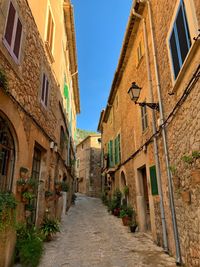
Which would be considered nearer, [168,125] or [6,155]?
[6,155]

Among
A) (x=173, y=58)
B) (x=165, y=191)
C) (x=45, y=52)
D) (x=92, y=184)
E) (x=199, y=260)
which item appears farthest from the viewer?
(x=92, y=184)

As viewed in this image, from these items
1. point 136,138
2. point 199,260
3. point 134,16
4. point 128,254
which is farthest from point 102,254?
point 134,16

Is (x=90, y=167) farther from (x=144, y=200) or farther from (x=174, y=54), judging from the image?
(x=174, y=54)

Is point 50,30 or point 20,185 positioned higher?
point 50,30

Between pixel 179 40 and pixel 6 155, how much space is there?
470cm

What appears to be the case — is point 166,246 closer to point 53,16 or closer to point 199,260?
point 199,260

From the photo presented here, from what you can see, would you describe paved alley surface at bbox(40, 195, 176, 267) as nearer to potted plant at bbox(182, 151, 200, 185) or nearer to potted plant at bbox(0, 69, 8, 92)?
potted plant at bbox(182, 151, 200, 185)

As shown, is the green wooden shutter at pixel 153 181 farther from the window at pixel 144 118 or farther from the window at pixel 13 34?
the window at pixel 13 34

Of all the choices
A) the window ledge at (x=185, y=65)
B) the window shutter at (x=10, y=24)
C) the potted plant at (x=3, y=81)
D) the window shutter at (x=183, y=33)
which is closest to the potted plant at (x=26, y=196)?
the potted plant at (x=3, y=81)

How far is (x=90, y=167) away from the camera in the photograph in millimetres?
25797

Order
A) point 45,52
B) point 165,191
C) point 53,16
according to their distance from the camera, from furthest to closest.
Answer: point 53,16, point 45,52, point 165,191

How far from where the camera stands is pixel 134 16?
841 cm

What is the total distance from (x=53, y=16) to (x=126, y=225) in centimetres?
936

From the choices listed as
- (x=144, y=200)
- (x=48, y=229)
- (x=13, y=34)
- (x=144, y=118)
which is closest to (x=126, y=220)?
(x=144, y=200)
